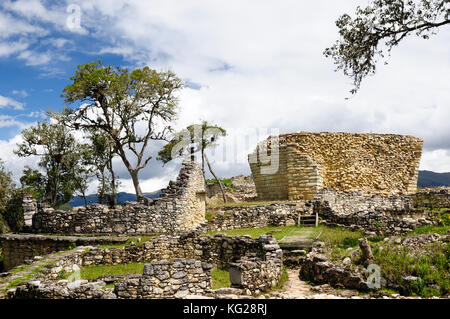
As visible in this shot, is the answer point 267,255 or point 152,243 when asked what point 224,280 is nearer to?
point 267,255

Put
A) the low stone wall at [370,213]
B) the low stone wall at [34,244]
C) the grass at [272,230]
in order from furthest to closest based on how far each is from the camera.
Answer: the grass at [272,230] < the low stone wall at [34,244] < the low stone wall at [370,213]

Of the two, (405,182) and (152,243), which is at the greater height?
(405,182)

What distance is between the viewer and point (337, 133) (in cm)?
2784

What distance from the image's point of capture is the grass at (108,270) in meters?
12.6

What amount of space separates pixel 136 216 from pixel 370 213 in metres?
10.4

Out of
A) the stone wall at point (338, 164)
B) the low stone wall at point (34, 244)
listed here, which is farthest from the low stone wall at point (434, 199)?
the low stone wall at point (34, 244)

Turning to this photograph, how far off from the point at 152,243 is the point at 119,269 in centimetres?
153

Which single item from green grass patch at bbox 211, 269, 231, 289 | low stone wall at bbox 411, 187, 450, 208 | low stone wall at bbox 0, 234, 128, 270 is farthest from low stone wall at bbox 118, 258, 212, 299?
low stone wall at bbox 411, 187, 450, 208

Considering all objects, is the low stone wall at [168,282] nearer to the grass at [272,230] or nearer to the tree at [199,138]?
the grass at [272,230]

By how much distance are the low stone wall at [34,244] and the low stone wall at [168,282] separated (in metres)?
6.60

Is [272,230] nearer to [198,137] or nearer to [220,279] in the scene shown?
[220,279]

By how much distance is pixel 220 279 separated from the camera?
11.8 m

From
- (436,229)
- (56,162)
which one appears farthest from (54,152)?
(436,229)
